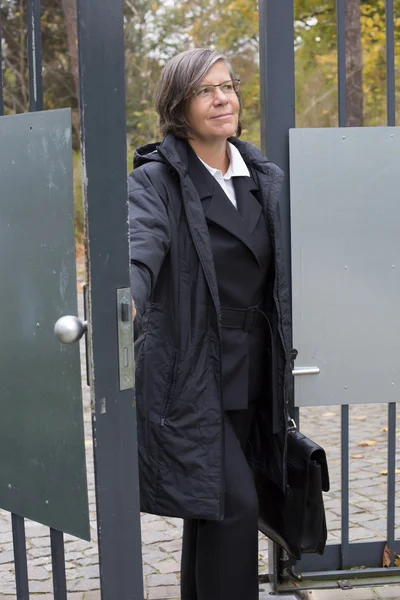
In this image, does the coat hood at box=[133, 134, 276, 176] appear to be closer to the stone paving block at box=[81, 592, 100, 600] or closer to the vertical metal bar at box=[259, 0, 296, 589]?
the vertical metal bar at box=[259, 0, 296, 589]

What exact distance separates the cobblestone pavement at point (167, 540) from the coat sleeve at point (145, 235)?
4.48 feet

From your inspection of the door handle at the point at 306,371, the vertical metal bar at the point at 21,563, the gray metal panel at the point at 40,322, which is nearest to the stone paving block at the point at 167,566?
the door handle at the point at 306,371

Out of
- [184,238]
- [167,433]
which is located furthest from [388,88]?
[167,433]

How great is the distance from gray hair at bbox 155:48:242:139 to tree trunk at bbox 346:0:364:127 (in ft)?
28.0

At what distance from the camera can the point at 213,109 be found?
2818mm

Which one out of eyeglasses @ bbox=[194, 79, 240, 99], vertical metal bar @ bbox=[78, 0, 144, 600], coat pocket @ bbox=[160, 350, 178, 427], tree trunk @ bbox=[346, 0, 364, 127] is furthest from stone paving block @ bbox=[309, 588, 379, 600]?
tree trunk @ bbox=[346, 0, 364, 127]

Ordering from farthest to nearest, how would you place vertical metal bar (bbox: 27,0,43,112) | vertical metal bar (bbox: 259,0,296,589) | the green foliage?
the green foliage
vertical metal bar (bbox: 259,0,296,589)
vertical metal bar (bbox: 27,0,43,112)

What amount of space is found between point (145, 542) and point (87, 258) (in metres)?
2.35

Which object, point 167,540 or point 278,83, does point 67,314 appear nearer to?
point 278,83

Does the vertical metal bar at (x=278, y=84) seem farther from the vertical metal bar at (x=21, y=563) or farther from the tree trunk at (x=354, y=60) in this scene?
the tree trunk at (x=354, y=60)

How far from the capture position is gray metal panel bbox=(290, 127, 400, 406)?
3.29m

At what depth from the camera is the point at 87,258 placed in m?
2.09

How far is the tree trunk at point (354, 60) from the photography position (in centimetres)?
1132

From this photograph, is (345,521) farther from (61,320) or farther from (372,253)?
(61,320)
